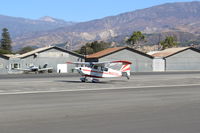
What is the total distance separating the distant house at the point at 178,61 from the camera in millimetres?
75938

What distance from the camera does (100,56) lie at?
2746 inches

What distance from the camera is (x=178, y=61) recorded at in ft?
251

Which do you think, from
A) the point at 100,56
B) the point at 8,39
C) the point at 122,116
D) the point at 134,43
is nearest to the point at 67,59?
the point at 100,56

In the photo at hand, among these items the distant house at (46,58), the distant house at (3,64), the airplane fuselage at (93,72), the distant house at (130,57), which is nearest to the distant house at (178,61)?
the distant house at (130,57)

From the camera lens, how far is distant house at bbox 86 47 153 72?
233 ft

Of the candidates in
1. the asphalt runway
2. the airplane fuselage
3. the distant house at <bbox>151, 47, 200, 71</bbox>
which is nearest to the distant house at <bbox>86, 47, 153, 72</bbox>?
the distant house at <bbox>151, 47, 200, 71</bbox>

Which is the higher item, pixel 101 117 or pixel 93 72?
pixel 93 72

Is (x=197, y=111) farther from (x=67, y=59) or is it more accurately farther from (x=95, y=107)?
(x=67, y=59)

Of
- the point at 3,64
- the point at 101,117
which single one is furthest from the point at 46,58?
the point at 101,117

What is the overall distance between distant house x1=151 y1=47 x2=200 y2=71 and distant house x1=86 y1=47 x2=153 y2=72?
95.9 inches

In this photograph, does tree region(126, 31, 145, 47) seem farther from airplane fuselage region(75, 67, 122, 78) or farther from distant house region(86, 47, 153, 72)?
airplane fuselage region(75, 67, 122, 78)

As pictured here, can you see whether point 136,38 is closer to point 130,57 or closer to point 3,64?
point 130,57

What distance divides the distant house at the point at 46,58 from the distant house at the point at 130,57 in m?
4.74

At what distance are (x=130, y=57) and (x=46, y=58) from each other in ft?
61.0
